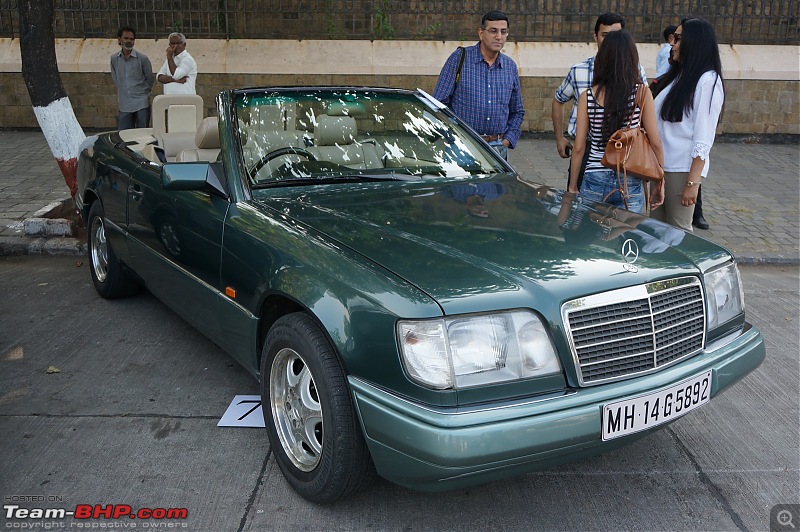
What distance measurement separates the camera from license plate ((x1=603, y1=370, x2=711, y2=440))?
270cm

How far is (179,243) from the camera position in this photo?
13.1ft

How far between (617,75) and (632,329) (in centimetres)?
233

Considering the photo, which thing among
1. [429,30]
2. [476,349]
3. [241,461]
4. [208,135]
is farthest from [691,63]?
[429,30]

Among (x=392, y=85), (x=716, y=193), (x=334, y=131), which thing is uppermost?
(x=334, y=131)

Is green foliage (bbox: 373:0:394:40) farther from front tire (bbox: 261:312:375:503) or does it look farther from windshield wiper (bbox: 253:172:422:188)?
front tire (bbox: 261:312:375:503)

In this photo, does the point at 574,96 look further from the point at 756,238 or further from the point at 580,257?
the point at 580,257

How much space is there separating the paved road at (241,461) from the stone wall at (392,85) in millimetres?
8253

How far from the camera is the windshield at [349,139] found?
3939 millimetres

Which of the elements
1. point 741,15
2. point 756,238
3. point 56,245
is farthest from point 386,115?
point 741,15

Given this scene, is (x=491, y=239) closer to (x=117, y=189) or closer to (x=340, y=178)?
(x=340, y=178)

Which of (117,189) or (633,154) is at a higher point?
(633,154)

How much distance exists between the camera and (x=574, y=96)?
233 inches

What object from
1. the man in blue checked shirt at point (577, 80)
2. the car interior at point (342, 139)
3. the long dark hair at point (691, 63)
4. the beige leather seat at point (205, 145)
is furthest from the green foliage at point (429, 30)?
the car interior at point (342, 139)

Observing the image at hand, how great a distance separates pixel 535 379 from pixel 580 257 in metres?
0.56
